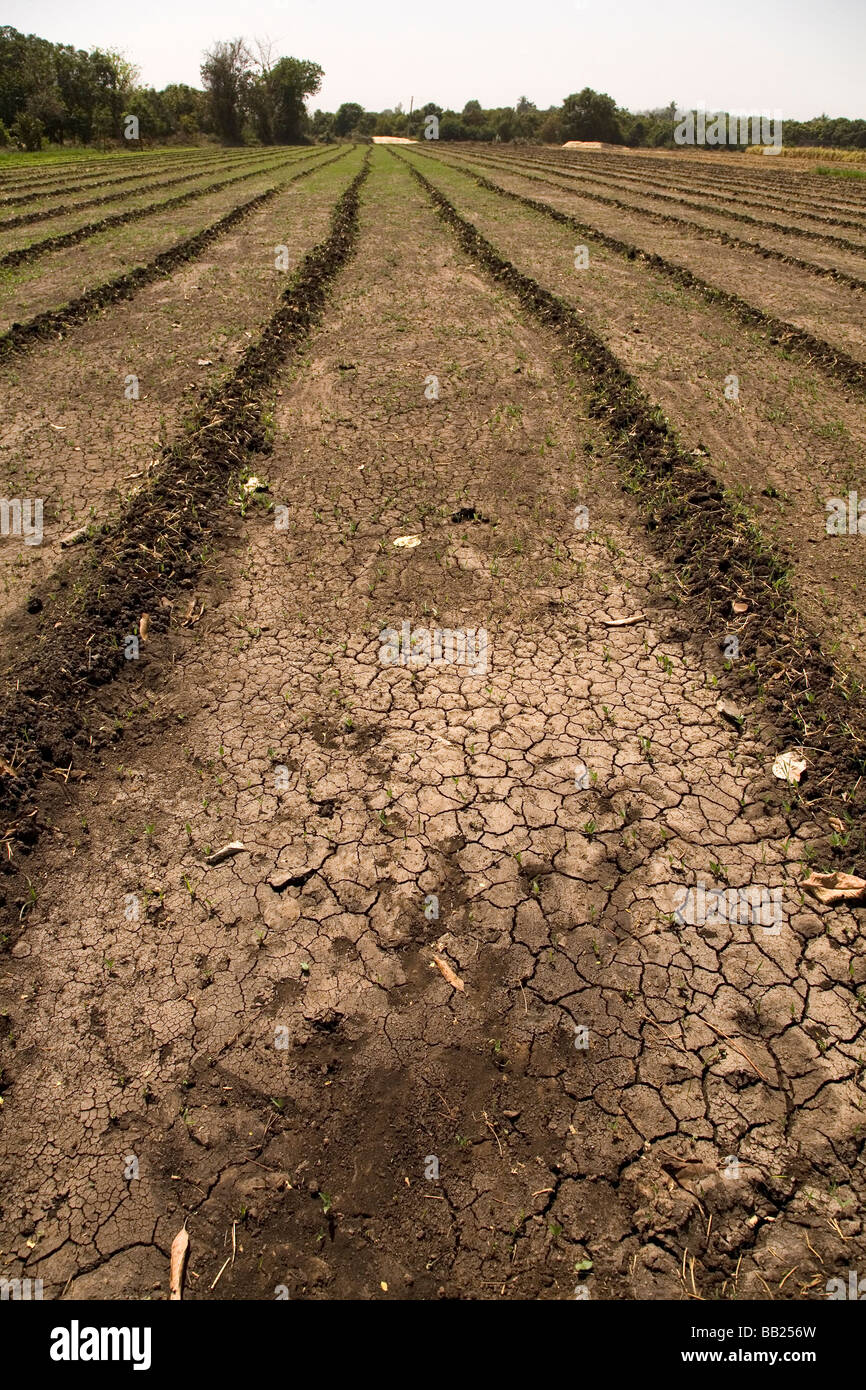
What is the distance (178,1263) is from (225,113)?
74663 mm

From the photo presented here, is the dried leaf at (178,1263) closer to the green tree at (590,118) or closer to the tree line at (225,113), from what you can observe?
the tree line at (225,113)

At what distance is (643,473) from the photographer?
688 cm

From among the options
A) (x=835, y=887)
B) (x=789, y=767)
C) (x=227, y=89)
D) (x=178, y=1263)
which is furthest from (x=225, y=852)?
(x=227, y=89)

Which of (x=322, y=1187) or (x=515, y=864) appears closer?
(x=322, y=1187)

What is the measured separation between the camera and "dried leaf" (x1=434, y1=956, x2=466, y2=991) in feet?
10.3

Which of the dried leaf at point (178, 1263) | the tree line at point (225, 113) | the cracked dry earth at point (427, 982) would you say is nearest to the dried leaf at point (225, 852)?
the cracked dry earth at point (427, 982)

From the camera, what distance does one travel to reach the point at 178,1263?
2396 millimetres


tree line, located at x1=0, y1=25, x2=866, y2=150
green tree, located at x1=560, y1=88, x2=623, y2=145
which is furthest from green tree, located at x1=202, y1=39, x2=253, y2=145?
green tree, located at x1=560, y1=88, x2=623, y2=145

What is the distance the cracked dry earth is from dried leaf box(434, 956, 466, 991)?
5 cm

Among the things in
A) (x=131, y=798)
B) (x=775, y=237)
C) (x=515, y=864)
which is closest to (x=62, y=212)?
(x=775, y=237)

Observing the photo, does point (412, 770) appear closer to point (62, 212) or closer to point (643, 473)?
point (643, 473)

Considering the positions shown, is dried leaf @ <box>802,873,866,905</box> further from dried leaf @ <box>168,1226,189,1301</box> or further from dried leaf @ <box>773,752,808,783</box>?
dried leaf @ <box>168,1226,189,1301</box>
